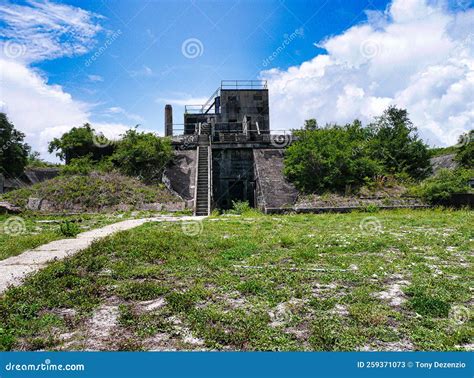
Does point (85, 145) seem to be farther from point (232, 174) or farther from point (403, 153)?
point (403, 153)

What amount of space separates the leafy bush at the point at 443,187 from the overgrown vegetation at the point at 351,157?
8.42 feet

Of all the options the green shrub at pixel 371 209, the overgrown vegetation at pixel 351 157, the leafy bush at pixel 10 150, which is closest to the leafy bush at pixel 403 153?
the overgrown vegetation at pixel 351 157

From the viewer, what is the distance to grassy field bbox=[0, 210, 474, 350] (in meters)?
3.80

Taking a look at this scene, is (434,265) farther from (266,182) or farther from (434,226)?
(266,182)

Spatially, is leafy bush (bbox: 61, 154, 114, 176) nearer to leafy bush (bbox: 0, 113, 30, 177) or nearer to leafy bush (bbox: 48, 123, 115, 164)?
leafy bush (bbox: 48, 123, 115, 164)

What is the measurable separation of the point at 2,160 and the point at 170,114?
1837 cm

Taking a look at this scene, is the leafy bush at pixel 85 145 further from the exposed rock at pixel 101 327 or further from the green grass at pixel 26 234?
the exposed rock at pixel 101 327

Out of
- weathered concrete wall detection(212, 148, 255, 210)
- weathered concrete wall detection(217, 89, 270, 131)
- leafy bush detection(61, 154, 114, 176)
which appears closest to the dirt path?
leafy bush detection(61, 154, 114, 176)

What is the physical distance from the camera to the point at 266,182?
2122cm

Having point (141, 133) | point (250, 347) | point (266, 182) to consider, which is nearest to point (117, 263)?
point (250, 347)

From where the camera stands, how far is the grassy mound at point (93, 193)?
1888 centimetres

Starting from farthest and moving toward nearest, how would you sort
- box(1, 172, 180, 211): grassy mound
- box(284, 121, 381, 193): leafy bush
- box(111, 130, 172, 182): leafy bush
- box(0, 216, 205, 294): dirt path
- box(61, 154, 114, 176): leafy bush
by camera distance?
1. box(111, 130, 172, 182): leafy bush
2. box(61, 154, 114, 176): leafy bush
3. box(284, 121, 381, 193): leafy bush
4. box(1, 172, 180, 211): grassy mound
5. box(0, 216, 205, 294): dirt path

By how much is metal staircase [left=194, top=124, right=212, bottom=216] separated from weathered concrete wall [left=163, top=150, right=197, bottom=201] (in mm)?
512

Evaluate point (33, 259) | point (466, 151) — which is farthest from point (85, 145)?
point (466, 151)
